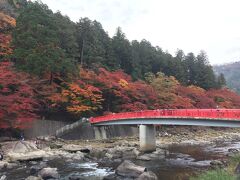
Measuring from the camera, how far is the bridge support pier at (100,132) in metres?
51.5

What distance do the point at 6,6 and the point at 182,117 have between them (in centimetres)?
4455

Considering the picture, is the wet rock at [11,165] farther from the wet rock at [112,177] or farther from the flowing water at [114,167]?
the wet rock at [112,177]

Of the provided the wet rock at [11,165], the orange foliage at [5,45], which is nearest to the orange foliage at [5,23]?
the orange foliage at [5,45]

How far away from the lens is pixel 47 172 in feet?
79.4

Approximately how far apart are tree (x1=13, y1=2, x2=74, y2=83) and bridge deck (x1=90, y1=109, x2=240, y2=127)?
10095mm

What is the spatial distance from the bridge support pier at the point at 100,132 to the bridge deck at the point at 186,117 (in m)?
5.43

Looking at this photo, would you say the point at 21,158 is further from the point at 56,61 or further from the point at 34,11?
the point at 34,11

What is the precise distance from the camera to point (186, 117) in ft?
104

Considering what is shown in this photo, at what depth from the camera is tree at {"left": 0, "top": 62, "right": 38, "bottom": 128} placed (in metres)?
36.5

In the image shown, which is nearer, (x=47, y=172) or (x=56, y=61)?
(x=47, y=172)

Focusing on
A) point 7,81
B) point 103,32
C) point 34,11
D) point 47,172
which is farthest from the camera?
point 103,32

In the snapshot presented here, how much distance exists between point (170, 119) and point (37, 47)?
20.9 metres

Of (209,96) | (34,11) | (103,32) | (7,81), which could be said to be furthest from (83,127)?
(209,96)

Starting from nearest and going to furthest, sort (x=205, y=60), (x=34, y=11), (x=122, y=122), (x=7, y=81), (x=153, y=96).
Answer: (x=7, y=81) < (x=122, y=122) < (x=34, y=11) < (x=153, y=96) < (x=205, y=60)
